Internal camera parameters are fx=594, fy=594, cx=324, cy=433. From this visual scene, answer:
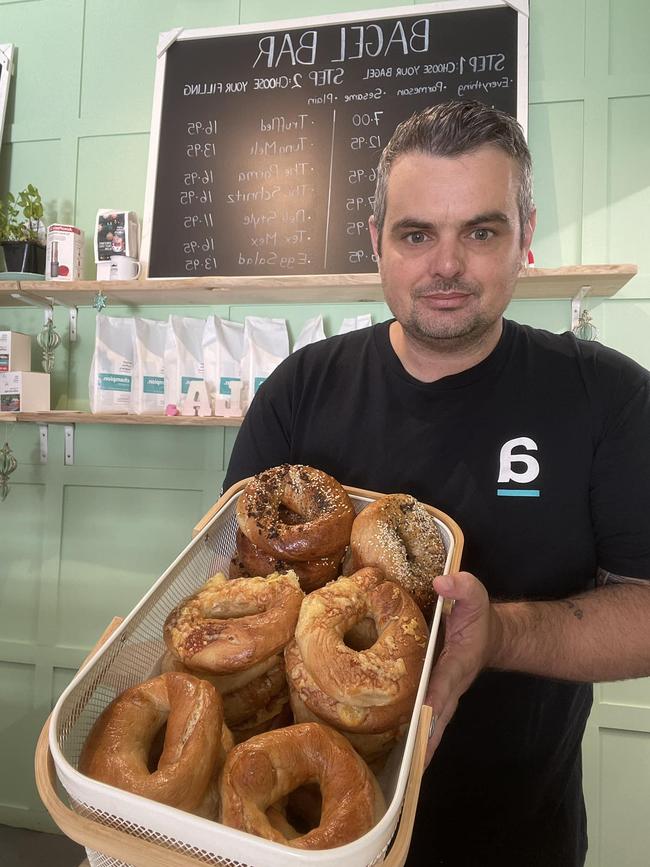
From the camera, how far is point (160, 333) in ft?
7.84

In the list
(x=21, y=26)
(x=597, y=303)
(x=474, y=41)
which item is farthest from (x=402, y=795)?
(x=21, y=26)

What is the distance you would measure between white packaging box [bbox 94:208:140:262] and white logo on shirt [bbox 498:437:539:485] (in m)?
1.78

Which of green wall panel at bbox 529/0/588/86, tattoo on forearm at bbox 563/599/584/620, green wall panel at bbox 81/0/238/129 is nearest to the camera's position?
tattoo on forearm at bbox 563/599/584/620

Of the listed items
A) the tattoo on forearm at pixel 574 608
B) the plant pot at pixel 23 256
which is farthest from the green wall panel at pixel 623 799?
the plant pot at pixel 23 256

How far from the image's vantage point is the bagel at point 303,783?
0.54 metres

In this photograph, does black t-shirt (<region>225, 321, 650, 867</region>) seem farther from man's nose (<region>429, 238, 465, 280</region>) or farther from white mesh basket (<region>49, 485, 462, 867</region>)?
white mesh basket (<region>49, 485, 462, 867</region>)

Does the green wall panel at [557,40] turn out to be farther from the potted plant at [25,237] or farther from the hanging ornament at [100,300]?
the potted plant at [25,237]

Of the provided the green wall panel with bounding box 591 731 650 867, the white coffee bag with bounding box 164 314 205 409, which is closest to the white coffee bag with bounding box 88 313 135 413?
the white coffee bag with bounding box 164 314 205 409

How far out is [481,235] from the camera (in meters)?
1.16

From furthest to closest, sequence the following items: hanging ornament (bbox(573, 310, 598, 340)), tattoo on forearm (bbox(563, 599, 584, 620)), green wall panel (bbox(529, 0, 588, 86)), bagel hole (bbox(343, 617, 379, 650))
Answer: green wall panel (bbox(529, 0, 588, 86))
hanging ornament (bbox(573, 310, 598, 340))
tattoo on forearm (bbox(563, 599, 584, 620))
bagel hole (bbox(343, 617, 379, 650))

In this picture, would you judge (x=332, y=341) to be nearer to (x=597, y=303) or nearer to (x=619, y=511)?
(x=619, y=511)

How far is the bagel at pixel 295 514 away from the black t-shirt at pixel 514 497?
333mm

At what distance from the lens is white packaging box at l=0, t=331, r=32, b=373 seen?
7.86 feet

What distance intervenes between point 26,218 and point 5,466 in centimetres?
105
